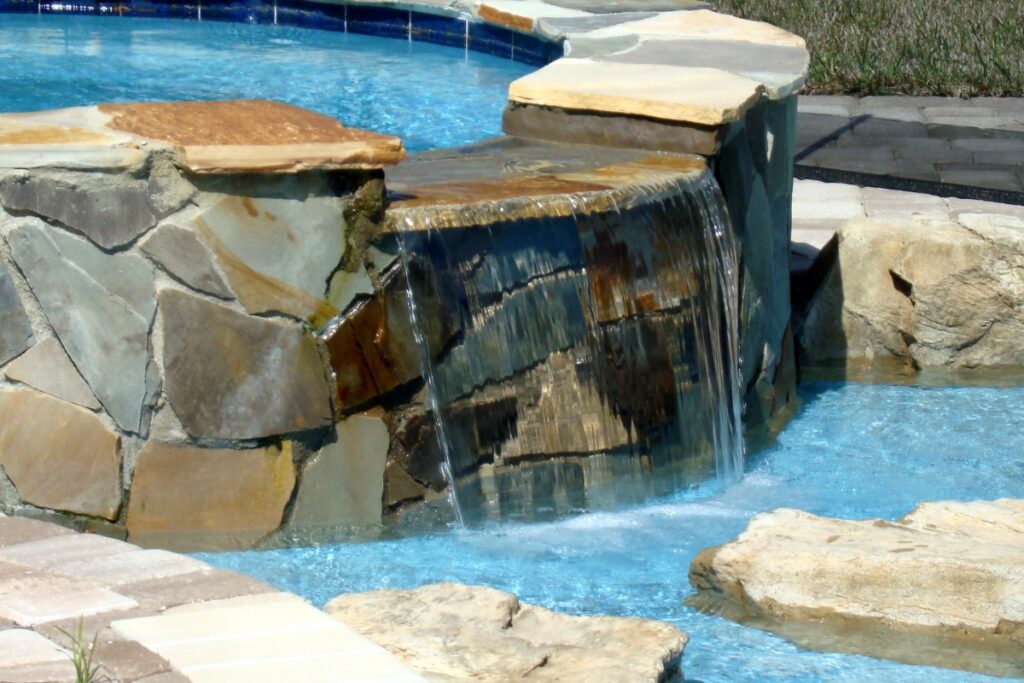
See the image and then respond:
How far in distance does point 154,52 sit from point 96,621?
5.82 metres

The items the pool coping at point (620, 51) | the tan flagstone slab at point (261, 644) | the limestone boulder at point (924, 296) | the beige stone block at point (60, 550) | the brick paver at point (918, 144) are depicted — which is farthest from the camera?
the brick paver at point (918, 144)

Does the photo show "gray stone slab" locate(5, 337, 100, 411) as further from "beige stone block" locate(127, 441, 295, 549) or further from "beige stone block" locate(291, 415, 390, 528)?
"beige stone block" locate(291, 415, 390, 528)

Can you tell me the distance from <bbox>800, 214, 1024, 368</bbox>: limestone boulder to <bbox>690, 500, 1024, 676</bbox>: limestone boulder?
1.88m

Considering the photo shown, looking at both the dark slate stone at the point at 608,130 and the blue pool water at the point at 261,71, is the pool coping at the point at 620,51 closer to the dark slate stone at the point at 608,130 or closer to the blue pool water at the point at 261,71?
the dark slate stone at the point at 608,130

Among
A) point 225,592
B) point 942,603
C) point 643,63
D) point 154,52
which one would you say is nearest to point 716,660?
point 942,603

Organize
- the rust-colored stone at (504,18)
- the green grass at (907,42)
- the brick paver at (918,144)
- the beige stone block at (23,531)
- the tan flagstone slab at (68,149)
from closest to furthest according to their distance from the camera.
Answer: the beige stone block at (23,531) < the tan flagstone slab at (68,149) < the rust-colored stone at (504,18) < the brick paver at (918,144) < the green grass at (907,42)

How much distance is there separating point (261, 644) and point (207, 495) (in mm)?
1474

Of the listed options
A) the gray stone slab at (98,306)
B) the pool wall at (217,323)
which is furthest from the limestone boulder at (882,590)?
the gray stone slab at (98,306)

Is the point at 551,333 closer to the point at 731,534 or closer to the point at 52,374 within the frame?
the point at 731,534

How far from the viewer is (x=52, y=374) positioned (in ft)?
11.3

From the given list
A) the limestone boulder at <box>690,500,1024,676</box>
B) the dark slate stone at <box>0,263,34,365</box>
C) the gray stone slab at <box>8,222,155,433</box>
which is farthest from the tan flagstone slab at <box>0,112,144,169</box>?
the limestone boulder at <box>690,500,1024,676</box>

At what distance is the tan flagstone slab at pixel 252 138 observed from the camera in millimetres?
3299

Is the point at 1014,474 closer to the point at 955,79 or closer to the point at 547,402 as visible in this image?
the point at 547,402

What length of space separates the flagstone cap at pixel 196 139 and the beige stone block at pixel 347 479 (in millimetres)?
652
